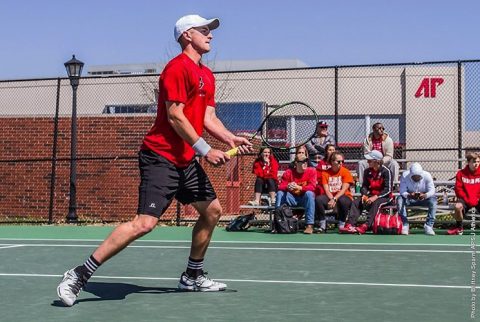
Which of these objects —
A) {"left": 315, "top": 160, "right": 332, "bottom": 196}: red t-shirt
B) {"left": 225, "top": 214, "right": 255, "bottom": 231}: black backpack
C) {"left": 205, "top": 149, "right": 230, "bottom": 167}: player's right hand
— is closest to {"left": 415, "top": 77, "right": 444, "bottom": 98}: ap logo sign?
{"left": 315, "top": 160, "right": 332, "bottom": 196}: red t-shirt

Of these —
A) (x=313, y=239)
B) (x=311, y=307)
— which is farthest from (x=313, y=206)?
(x=311, y=307)

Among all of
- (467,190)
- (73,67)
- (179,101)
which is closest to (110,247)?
(179,101)

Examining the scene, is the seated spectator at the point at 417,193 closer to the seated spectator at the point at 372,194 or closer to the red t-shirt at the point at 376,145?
the seated spectator at the point at 372,194

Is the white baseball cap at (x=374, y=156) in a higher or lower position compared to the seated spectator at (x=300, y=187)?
higher

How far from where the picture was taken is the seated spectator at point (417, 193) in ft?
43.2

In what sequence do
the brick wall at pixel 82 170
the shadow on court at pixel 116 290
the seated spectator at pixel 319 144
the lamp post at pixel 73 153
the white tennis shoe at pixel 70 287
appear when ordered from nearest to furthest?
1. the white tennis shoe at pixel 70 287
2. the shadow on court at pixel 116 290
3. the seated spectator at pixel 319 144
4. the lamp post at pixel 73 153
5. the brick wall at pixel 82 170

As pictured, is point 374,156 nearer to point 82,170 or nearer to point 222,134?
point 222,134

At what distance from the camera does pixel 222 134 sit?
6.19 meters

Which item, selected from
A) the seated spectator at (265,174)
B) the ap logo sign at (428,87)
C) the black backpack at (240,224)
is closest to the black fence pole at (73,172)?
the seated spectator at (265,174)

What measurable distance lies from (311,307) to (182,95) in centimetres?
170

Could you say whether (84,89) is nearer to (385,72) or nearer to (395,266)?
(385,72)

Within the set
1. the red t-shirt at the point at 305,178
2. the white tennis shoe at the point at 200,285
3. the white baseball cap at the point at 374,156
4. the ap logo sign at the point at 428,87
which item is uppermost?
the ap logo sign at the point at 428,87

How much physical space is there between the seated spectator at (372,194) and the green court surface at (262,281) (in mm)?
1442

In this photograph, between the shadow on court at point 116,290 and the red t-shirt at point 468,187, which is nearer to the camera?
the shadow on court at point 116,290
